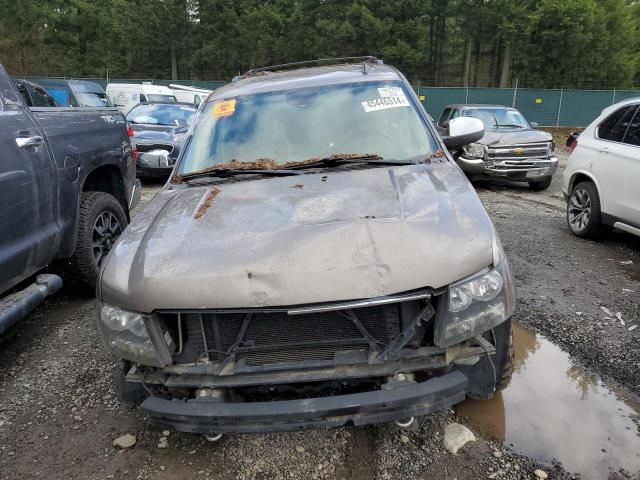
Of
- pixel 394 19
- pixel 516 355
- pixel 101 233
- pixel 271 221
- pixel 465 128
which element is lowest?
pixel 516 355

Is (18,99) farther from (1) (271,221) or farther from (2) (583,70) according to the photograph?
(2) (583,70)

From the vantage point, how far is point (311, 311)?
2.08 m

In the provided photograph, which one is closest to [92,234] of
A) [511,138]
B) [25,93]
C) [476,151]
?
[25,93]

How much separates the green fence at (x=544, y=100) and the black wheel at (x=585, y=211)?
22.3 m

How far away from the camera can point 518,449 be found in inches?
102

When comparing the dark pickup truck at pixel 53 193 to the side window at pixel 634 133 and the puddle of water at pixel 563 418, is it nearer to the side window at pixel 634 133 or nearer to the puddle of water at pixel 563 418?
the puddle of water at pixel 563 418

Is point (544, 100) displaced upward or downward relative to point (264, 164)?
downward

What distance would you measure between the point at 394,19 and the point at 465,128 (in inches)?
1679

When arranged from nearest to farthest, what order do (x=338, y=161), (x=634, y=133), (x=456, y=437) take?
(x=456, y=437) < (x=338, y=161) < (x=634, y=133)

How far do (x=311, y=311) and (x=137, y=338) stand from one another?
798 mm

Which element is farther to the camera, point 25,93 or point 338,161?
point 25,93

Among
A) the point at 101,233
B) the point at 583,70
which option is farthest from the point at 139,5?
the point at 101,233

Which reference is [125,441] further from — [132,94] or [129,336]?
[132,94]

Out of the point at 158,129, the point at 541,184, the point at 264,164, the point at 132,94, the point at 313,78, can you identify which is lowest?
the point at 541,184
